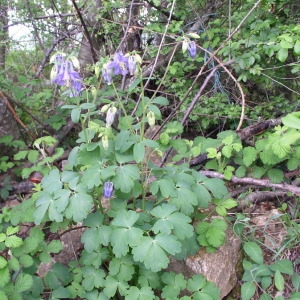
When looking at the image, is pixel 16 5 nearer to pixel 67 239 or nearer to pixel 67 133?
pixel 67 133

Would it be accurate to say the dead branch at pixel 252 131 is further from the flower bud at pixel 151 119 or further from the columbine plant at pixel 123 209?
the flower bud at pixel 151 119

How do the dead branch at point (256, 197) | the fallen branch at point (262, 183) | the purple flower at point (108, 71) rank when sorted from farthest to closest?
1. the dead branch at point (256, 197)
2. the fallen branch at point (262, 183)
3. the purple flower at point (108, 71)

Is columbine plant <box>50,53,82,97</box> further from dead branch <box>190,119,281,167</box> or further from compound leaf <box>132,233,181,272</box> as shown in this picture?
dead branch <box>190,119,281,167</box>

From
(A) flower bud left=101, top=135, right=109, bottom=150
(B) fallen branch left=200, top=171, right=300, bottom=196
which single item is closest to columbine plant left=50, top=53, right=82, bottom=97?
(A) flower bud left=101, top=135, right=109, bottom=150

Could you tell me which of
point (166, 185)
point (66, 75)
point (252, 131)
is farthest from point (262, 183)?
point (66, 75)

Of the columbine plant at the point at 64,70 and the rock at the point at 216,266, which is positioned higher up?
the columbine plant at the point at 64,70

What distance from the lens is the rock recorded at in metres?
2.12

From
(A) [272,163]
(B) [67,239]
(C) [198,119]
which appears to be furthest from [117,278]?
(C) [198,119]

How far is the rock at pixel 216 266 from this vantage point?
2.12m

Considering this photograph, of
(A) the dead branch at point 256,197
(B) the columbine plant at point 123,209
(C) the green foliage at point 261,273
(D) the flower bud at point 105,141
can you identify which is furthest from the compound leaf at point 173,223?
(A) the dead branch at point 256,197

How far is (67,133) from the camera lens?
3.84m

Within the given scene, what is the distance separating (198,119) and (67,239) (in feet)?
5.61

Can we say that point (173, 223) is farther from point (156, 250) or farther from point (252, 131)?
point (252, 131)

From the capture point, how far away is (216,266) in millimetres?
2139
